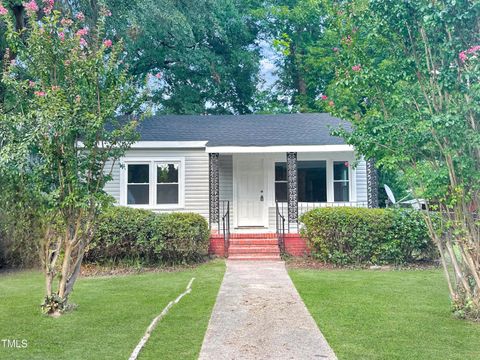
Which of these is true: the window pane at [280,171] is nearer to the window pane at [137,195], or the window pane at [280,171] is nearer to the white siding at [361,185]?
the white siding at [361,185]

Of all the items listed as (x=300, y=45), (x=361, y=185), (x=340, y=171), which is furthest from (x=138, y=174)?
(x=300, y=45)

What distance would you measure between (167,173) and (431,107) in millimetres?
8675

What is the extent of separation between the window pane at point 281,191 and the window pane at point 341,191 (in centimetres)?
154

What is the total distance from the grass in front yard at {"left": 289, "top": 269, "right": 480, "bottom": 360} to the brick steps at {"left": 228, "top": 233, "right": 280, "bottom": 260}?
1.86 meters

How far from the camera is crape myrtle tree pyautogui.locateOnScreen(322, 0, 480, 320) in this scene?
4.72m

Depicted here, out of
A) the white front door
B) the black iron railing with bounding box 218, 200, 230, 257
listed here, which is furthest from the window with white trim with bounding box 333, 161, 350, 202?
the black iron railing with bounding box 218, 200, 230, 257

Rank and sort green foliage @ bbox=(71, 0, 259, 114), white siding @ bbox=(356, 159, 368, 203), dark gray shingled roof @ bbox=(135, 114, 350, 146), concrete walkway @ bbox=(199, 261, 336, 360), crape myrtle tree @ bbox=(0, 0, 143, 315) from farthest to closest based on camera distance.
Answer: green foliage @ bbox=(71, 0, 259, 114)
white siding @ bbox=(356, 159, 368, 203)
dark gray shingled roof @ bbox=(135, 114, 350, 146)
crape myrtle tree @ bbox=(0, 0, 143, 315)
concrete walkway @ bbox=(199, 261, 336, 360)

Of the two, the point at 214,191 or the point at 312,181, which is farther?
the point at 312,181

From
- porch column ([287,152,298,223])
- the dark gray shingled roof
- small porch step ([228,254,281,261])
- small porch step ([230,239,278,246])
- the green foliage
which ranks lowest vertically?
small porch step ([228,254,281,261])

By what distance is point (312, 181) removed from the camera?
41.5 feet

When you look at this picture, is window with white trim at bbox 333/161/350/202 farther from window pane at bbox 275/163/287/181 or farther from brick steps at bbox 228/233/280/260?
brick steps at bbox 228/233/280/260

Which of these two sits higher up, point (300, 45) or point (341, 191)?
point (300, 45)

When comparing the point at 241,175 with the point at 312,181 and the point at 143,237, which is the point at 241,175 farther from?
the point at 143,237

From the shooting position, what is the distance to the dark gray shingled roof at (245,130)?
12.0m
